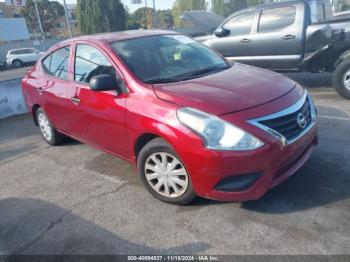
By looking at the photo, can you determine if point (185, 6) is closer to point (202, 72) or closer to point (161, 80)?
point (202, 72)

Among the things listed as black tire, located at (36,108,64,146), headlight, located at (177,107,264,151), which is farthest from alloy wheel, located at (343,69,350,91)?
black tire, located at (36,108,64,146)

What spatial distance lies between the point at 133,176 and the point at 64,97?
1.41 metres

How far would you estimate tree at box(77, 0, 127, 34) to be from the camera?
1300 centimetres

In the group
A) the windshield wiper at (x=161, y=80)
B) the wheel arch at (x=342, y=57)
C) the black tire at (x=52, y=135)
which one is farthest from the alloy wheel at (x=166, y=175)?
the wheel arch at (x=342, y=57)

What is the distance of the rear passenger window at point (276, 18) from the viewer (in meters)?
7.34

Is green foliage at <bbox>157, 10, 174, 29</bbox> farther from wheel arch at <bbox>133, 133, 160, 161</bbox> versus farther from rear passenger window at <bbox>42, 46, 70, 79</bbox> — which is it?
wheel arch at <bbox>133, 133, 160, 161</bbox>

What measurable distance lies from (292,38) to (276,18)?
62 cm

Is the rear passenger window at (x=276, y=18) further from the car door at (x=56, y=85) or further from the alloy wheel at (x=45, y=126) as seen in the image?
the alloy wheel at (x=45, y=126)

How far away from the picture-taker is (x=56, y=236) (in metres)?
3.30

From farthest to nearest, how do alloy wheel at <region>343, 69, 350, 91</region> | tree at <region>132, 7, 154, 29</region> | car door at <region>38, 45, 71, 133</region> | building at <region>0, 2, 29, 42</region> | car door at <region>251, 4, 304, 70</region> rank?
1. tree at <region>132, 7, 154, 29</region>
2. building at <region>0, 2, 29, 42</region>
3. car door at <region>251, 4, 304, 70</region>
4. alloy wheel at <region>343, 69, 350, 91</region>
5. car door at <region>38, 45, 71, 133</region>

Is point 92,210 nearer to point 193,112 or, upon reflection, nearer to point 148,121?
point 148,121

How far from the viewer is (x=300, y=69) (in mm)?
7398

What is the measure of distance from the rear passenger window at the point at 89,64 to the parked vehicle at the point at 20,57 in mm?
19569

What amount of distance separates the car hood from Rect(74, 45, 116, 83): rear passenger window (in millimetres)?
822
